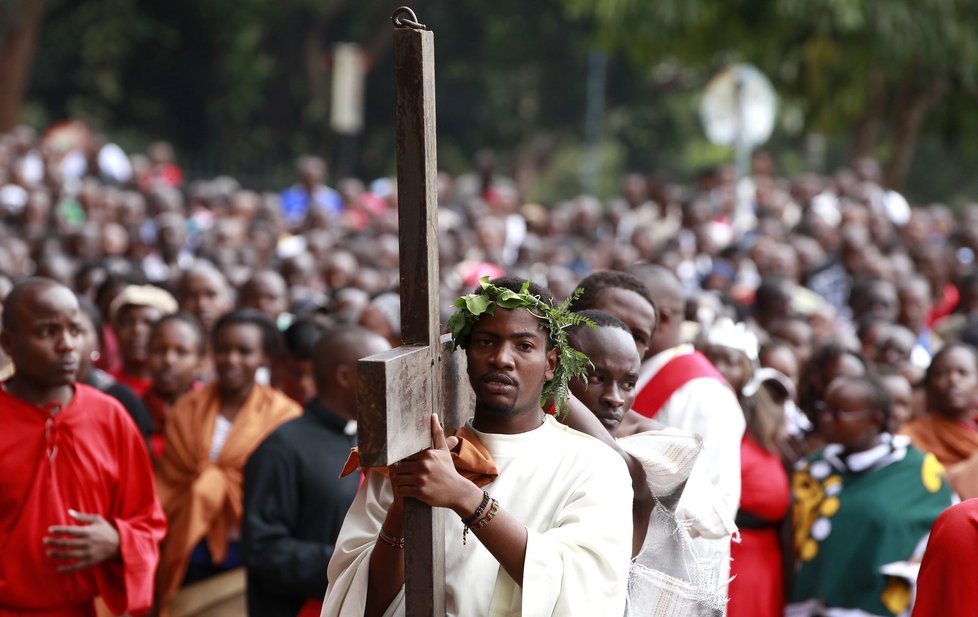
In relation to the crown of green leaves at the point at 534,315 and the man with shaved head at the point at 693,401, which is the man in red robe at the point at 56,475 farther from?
the crown of green leaves at the point at 534,315

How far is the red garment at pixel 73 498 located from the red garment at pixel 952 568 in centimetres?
297

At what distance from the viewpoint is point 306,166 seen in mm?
18500

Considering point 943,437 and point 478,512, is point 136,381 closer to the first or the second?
point 943,437

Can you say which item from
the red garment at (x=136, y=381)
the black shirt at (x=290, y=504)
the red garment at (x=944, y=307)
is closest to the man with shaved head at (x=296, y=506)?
the black shirt at (x=290, y=504)

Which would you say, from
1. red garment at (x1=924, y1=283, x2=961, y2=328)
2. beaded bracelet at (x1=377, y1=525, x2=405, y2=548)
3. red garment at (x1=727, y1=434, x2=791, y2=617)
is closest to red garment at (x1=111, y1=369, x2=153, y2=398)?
A: red garment at (x1=727, y1=434, x2=791, y2=617)

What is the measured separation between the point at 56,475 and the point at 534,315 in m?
2.42

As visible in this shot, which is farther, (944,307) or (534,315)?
(944,307)

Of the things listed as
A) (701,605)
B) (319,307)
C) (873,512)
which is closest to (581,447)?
(701,605)

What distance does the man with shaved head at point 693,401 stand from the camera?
199 inches

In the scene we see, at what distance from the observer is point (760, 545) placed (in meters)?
6.29

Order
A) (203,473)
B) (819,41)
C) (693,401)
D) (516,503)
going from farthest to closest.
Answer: (819,41) → (203,473) → (693,401) → (516,503)

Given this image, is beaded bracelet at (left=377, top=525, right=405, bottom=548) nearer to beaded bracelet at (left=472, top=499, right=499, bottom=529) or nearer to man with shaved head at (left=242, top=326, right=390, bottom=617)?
beaded bracelet at (left=472, top=499, right=499, bottom=529)

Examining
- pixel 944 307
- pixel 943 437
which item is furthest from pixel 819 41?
pixel 943 437

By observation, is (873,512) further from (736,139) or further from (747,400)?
(736,139)
